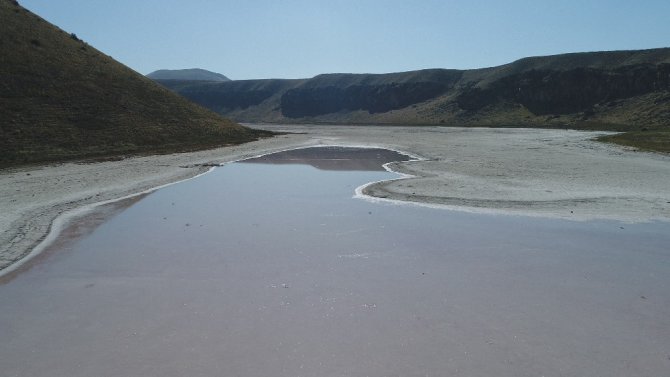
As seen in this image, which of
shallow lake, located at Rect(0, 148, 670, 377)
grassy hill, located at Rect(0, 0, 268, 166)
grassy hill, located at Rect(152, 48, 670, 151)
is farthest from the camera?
grassy hill, located at Rect(152, 48, 670, 151)

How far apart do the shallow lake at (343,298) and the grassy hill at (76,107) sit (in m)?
26.5

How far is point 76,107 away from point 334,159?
86.2 feet

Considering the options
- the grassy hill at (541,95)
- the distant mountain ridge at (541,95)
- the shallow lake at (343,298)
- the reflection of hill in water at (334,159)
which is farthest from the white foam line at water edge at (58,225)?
the distant mountain ridge at (541,95)

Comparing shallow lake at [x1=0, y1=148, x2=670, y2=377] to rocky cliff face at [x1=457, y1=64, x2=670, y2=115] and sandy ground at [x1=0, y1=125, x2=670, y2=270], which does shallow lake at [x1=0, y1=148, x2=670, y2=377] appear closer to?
sandy ground at [x1=0, y1=125, x2=670, y2=270]

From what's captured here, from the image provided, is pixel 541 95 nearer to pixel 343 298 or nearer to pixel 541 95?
pixel 541 95

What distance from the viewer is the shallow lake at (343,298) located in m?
7.96

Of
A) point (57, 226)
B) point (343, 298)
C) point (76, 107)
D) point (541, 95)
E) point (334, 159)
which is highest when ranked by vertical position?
point (541, 95)

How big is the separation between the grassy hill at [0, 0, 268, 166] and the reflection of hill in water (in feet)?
33.6

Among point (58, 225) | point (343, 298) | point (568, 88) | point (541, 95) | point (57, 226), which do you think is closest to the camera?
point (343, 298)

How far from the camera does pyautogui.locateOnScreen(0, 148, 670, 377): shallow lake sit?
7957 millimetres

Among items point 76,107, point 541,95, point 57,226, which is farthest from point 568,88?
point 57,226

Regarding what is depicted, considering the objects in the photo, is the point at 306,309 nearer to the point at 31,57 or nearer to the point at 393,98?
the point at 31,57

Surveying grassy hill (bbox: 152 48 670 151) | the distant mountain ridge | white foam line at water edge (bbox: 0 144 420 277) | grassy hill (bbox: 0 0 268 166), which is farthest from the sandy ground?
the distant mountain ridge

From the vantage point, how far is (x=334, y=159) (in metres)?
44.8
